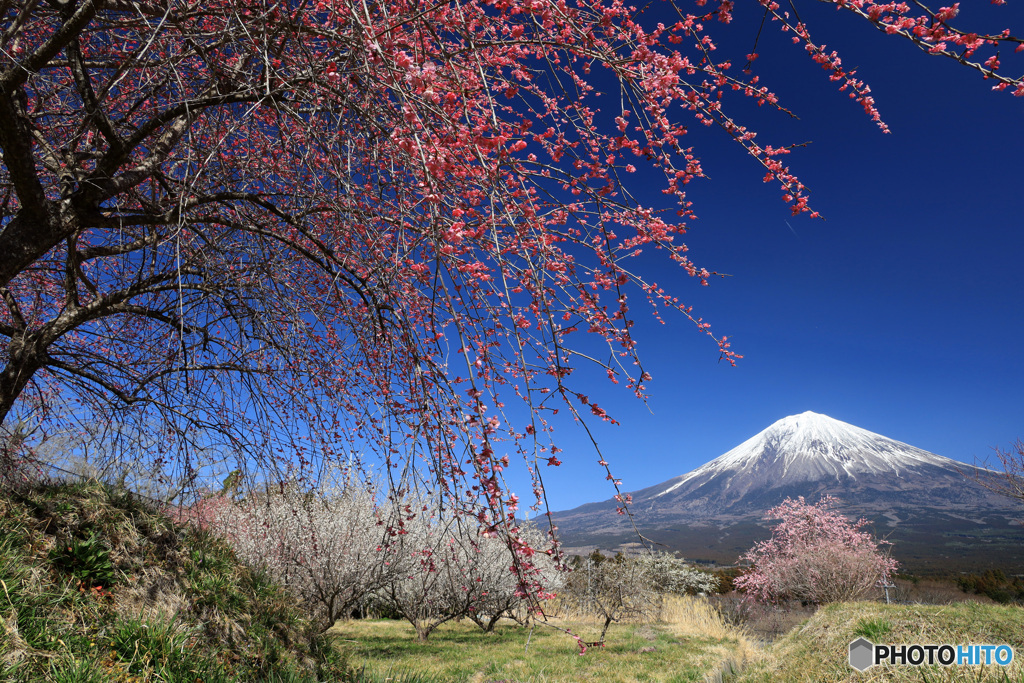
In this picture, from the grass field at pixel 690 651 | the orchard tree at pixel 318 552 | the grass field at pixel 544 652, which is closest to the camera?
the grass field at pixel 690 651

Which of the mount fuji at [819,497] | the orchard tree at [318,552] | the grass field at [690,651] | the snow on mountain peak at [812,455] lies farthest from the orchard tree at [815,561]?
the snow on mountain peak at [812,455]

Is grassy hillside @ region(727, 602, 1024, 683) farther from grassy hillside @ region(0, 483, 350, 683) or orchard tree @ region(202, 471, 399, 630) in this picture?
orchard tree @ region(202, 471, 399, 630)

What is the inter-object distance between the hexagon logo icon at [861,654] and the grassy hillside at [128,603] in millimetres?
5999

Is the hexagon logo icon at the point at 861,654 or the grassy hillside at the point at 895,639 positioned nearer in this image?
the grassy hillside at the point at 895,639

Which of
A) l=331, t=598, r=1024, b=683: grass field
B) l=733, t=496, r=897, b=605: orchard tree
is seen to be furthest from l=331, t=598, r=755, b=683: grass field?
l=733, t=496, r=897, b=605: orchard tree

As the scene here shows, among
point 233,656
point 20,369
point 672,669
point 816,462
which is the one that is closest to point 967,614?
point 672,669

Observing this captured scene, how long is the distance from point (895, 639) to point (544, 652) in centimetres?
631

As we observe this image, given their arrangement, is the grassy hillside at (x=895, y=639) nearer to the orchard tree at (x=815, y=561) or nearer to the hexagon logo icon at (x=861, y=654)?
the hexagon logo icon at (x=861, y=654)

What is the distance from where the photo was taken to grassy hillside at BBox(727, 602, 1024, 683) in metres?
4.23

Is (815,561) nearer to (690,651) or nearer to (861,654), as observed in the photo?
(690,651)

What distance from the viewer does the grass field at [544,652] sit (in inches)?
300

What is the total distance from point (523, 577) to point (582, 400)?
820mm

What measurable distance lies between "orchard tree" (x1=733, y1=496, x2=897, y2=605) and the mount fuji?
179 ft

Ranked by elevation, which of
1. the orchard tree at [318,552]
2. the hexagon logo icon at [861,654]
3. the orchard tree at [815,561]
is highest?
the orchard tree at [318,552]
